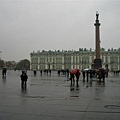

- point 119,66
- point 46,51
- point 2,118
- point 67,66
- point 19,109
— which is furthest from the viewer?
point 46,51

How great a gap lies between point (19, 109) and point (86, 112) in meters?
2.29

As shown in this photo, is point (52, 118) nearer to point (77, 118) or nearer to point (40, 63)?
point (77, 118)

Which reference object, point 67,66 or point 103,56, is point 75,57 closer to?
point 67,66

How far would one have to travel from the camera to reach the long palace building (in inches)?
5948

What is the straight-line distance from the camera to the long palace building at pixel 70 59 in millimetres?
151075

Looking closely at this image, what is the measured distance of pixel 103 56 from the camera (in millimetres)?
152250

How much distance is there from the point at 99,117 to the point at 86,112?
77cm

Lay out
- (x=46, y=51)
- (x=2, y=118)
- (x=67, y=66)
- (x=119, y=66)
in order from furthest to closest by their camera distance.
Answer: (x=46, y=51)
(x=67, y=66)
(x=119, y=66)
(x=2, y=118)

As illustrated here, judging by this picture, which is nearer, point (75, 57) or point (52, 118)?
point (52, 118)

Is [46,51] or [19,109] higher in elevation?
[46,51]

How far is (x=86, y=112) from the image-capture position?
760cm

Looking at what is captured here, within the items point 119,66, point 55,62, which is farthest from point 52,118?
point 55,62

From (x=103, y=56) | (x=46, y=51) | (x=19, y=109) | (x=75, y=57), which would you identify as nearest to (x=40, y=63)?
(x=46, y=51)

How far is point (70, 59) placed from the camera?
6368 inches
